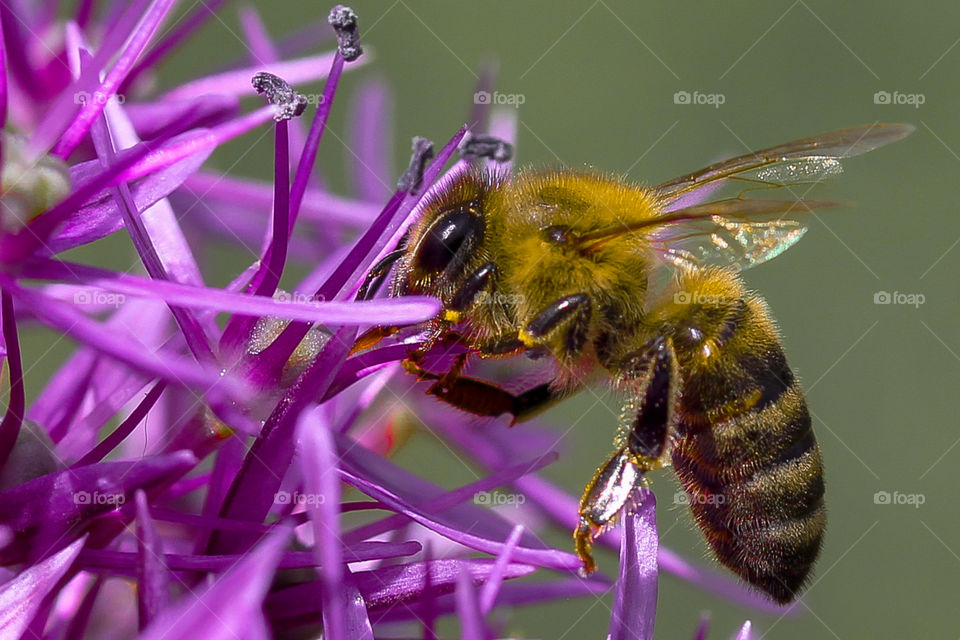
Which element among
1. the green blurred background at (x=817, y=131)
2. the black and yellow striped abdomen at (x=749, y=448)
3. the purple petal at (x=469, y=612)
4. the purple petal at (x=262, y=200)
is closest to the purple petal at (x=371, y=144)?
the purple petal at (x=262, y=200)

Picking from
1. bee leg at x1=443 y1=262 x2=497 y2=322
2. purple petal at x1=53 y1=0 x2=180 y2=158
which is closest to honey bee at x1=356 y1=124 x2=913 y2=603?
bee leg at x1=443 y1=262 x2=497 y2=322

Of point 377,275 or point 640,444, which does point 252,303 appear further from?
point 640,444

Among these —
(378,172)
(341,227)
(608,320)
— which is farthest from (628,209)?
(378,172)

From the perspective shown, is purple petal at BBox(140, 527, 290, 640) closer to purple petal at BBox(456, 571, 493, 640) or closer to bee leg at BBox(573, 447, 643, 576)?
purple petal at BBox(456, 571, 493, 640)

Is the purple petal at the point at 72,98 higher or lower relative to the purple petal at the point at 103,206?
higher

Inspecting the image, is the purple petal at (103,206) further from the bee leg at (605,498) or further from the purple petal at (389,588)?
the bee leg at (605,498)

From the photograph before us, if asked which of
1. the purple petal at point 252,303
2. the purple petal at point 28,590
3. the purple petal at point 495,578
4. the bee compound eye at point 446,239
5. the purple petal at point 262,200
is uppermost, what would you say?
the purple petal at point 262,200

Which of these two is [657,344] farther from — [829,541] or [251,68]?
[829,541]
